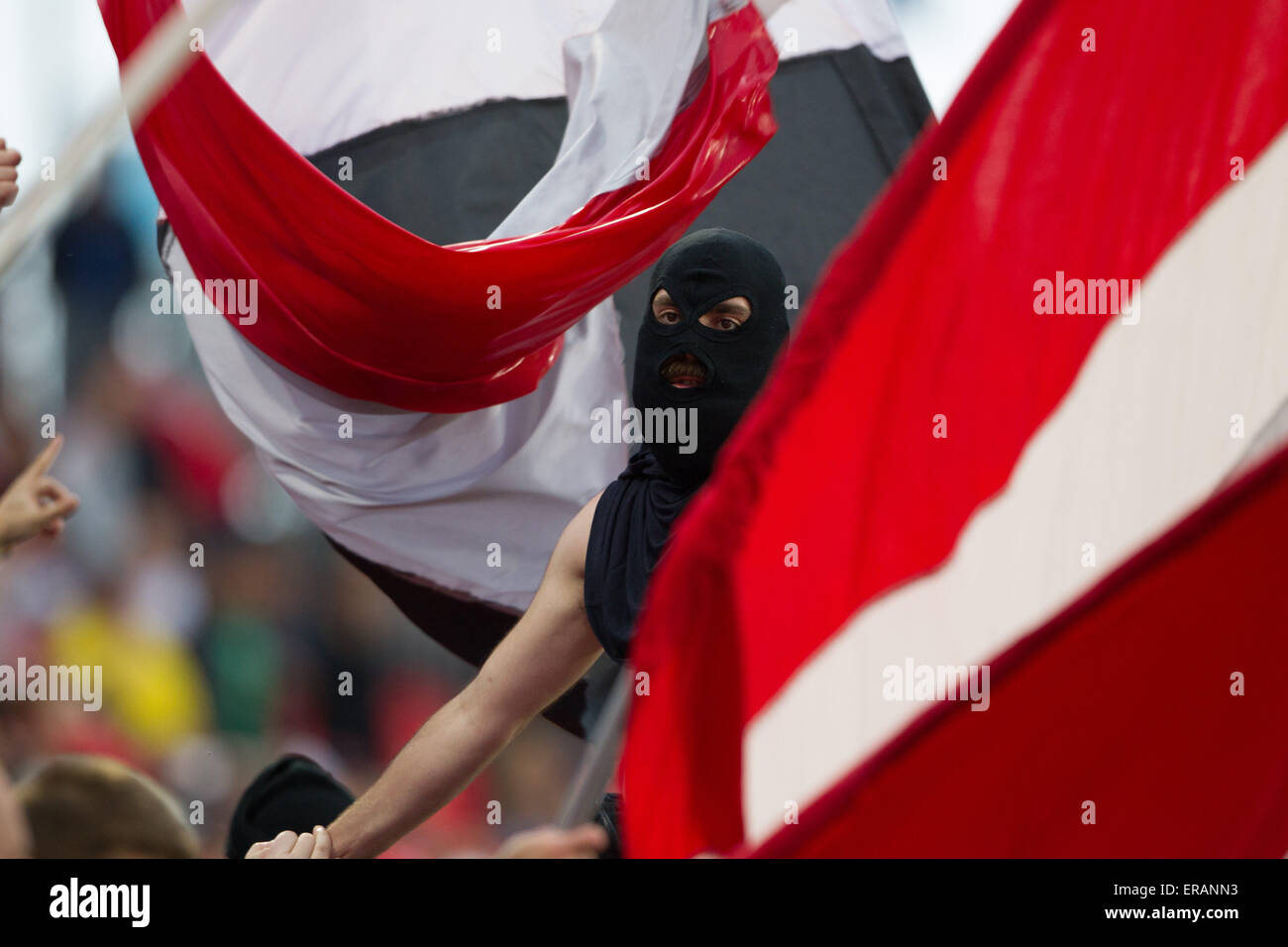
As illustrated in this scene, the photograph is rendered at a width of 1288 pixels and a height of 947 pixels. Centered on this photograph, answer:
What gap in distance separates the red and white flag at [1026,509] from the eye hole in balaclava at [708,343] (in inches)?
22.5

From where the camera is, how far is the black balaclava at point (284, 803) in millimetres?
2527

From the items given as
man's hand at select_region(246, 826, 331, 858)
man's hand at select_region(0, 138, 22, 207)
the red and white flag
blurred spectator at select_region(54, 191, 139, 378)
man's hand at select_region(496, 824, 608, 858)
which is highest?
blurred spectator at select_region(54, 191, 139, 378)

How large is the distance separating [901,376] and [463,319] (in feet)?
3.98

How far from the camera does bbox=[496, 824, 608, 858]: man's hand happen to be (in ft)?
5.59

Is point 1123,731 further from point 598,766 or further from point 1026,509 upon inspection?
point 598,766

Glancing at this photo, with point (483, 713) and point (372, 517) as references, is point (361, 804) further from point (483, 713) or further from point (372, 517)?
point (372, 517)

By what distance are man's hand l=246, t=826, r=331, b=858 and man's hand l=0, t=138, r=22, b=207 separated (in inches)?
40.7

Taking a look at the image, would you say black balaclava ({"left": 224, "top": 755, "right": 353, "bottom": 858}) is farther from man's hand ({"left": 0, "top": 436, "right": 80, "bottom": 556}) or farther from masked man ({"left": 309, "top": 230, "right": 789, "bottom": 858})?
man's hand ({"left": 0, "top": 436, "right": 80, "bottom": 556})

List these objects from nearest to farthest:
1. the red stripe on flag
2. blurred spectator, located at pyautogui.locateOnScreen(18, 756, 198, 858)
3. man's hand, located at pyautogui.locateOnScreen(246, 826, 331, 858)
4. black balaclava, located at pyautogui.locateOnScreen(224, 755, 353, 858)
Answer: the red stripe on flag, man's hand, located at pyautogui.locateOnScreen(246, 826, 331, 858), blurred spectator, located at pyautogui.locateOnScreen(18, 756, 198, 858), black balaclava, located at pyautogui.locateOnScreen(224, 755, 353, 858)

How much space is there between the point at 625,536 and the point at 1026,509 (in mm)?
807

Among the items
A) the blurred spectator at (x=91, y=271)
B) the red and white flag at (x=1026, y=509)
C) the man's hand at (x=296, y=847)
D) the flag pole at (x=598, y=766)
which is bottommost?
the man's hand at (x=296, y=847)

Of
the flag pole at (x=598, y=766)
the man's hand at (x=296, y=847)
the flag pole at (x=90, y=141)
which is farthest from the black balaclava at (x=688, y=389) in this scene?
the flag pole at (x=90, y=141)

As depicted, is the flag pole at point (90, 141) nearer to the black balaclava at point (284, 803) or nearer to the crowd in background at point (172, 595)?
the black balaclava at point (284, 803)

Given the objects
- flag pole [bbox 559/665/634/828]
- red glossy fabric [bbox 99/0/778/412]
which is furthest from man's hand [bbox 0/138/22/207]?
flag pole [bbox 559/665/634/828]
